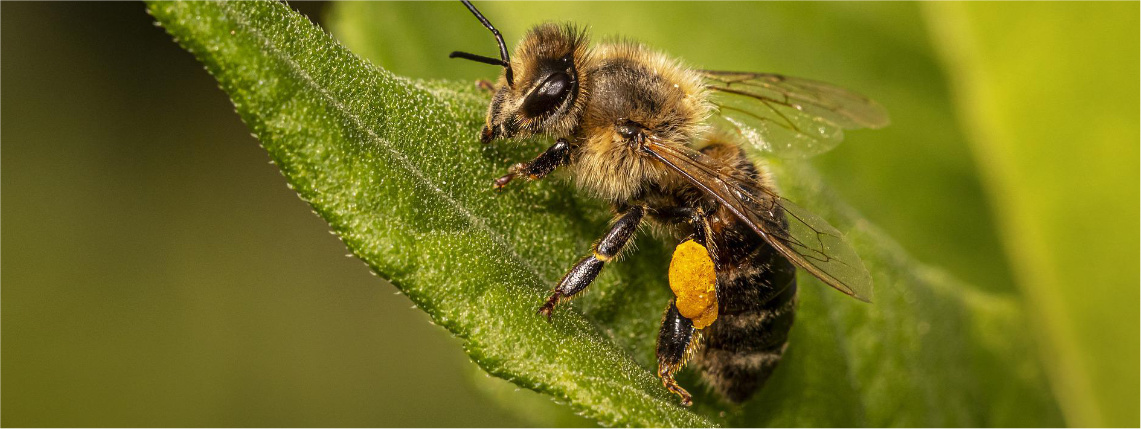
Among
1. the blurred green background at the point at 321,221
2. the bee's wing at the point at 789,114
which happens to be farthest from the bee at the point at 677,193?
the blurred green background at the point at 321,221

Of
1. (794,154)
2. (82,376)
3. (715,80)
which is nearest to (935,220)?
(794,154)

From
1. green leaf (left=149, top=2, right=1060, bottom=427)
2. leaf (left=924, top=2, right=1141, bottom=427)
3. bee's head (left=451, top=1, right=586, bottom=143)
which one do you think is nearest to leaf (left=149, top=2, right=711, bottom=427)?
green leaf (left=149, top=2, right=1060, bottom=427)

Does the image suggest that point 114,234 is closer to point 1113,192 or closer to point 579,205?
point 579,205

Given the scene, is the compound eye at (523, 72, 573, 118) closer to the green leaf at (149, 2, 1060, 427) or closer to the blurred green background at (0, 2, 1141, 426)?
the green leaf at (149, 2, 1060, 427)

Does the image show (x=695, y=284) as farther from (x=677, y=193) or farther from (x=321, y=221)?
(x=321, y=221)

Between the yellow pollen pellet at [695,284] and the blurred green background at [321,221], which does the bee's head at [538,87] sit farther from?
the blurred green background at [321,221]
